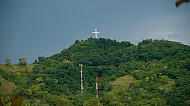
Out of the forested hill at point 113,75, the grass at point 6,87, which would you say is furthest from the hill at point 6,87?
the forested hill at point 113,75

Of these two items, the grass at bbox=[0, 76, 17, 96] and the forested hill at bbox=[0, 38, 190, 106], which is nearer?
the forested hill at bbox=[0, 38, 190, 106]

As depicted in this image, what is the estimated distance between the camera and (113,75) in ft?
192

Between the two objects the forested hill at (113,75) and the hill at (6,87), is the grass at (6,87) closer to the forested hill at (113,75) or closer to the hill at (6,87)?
the hill at (6,87)

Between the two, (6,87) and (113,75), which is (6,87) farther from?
(113,75)

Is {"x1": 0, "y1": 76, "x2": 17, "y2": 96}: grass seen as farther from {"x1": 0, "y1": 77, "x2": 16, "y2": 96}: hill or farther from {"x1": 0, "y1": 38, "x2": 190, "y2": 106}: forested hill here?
{"x1": 0, "y1": 38, "x2": 190, "y2": 106}: forested hill

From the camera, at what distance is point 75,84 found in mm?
57281

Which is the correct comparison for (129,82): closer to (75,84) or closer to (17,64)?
(75,84)

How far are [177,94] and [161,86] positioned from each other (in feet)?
21.4

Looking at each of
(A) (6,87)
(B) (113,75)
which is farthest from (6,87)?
(B) (113,75)

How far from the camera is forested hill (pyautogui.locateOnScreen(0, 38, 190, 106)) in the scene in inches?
1829

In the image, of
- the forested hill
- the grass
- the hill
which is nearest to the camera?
the forested hill

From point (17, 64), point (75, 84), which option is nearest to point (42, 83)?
point (75, 84)

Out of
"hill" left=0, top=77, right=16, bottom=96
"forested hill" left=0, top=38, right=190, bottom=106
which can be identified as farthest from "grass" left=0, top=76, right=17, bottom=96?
"forested hill" left=0, top=38, right=190, bottom=106

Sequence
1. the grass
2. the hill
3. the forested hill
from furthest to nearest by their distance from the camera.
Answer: the grass
the hill
the forested hill
